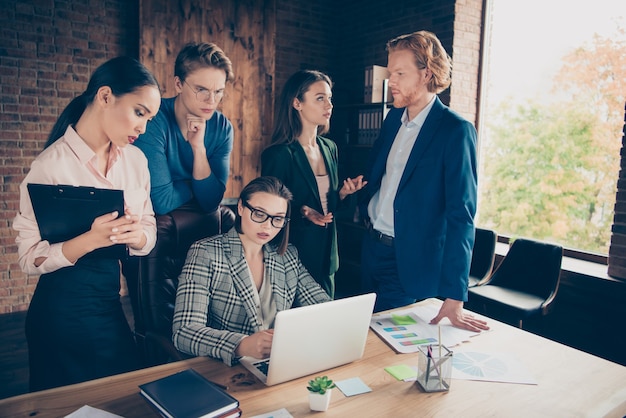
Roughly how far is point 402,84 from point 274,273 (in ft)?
3.43

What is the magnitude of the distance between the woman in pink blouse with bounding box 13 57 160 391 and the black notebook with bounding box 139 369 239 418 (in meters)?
0.53

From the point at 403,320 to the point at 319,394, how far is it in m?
0.74

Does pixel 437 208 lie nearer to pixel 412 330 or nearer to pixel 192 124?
pixel 412 330

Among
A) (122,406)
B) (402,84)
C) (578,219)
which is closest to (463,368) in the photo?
(122,406)

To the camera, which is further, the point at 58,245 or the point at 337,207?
the point at 337,207

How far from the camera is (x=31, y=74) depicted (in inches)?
157

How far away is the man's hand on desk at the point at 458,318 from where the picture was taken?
186cm

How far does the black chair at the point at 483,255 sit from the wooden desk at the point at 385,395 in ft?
7.14

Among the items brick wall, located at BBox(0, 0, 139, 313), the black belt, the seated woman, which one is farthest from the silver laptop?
brick wall, located at BBox(0, 0, 139, 313)

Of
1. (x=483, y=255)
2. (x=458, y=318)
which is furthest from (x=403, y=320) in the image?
(x=483, y=255)

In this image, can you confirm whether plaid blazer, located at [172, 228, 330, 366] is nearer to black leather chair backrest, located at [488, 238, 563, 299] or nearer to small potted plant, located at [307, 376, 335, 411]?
small potted plant, located at [307, 376, 335, 411]

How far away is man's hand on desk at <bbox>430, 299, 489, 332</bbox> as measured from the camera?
1855 millimetres

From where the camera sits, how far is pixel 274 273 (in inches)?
75.5

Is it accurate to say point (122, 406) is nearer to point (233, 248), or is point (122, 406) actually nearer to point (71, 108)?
point (233, 248)
